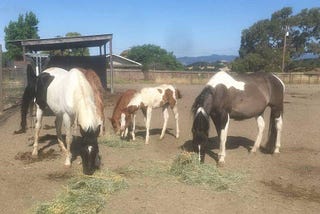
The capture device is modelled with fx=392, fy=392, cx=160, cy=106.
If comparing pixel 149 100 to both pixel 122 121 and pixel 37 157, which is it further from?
pixel 37 157

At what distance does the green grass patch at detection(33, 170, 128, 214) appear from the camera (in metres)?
4.77

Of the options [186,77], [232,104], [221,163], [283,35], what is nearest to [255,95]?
[232,104]

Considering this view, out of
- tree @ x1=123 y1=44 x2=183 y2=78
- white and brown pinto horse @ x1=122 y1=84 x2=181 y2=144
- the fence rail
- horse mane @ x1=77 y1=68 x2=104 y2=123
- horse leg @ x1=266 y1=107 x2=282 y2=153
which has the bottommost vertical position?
the fence rail

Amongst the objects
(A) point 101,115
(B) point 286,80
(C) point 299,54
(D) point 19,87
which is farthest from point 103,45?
(C) point 299,54

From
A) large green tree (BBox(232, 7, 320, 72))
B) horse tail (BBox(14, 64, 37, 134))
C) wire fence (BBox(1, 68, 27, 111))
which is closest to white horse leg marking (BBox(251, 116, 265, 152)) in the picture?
Result: horse tail (BBox(14, 64, 37, 134))

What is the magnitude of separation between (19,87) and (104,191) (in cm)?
1250

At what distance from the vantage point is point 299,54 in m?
65.7

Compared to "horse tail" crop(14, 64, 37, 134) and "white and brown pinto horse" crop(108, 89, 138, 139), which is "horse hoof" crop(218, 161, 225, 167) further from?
"horse tail" crop(14, 64, 37, 134)

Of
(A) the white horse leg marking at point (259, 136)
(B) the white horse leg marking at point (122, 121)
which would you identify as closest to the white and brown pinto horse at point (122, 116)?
(B) the white horse leg marking at point (122, 121)

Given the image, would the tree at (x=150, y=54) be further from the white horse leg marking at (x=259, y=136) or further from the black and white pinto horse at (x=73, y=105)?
the black and white pinto horse at (x=73, y=105)

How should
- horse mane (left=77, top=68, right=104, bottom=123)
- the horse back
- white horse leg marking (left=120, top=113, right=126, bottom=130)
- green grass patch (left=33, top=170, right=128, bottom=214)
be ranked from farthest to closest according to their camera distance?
1. white horse leg marking (left=120, top=113, right=126, bottom=130)
2. the horse back
3. horse mane (left=77, top=68, right=104, bottom=123)
4. green grass patch (left=33, top=170, right=128, bottom=214)

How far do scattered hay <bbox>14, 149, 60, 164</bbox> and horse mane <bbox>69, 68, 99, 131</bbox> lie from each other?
1599mm

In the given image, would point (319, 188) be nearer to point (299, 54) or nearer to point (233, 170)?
point (233, 170)

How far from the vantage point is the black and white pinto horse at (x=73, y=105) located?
5992mm
